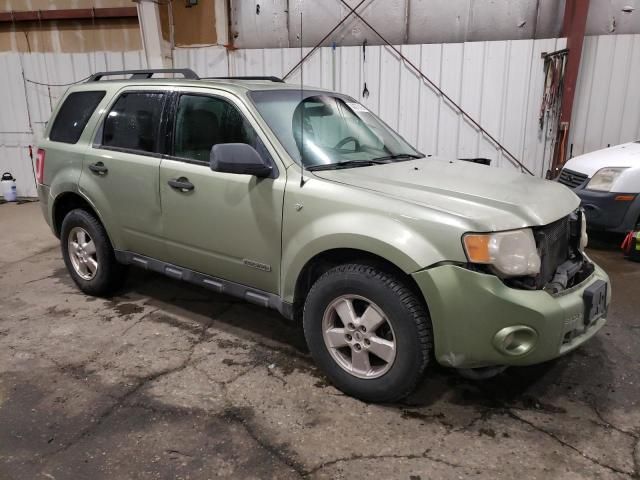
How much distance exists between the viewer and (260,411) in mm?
2861

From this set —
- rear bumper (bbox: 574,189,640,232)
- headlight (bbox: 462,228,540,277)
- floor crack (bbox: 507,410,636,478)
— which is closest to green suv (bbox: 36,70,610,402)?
headlight (bbox: 462,228,540,277)

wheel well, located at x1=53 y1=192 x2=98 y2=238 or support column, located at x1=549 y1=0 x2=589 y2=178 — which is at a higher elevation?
support column, located at x1=549 y1=0 x2=589 y2=178

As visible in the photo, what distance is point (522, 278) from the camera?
256cm

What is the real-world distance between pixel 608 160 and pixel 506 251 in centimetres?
384

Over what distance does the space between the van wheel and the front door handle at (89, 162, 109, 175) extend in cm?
42

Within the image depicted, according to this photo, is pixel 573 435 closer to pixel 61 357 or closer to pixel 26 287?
pixel 61 357

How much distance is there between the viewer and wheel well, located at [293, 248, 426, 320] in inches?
107

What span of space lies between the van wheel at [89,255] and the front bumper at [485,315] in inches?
110

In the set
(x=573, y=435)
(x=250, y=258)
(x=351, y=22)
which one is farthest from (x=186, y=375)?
(x=351, y=22)

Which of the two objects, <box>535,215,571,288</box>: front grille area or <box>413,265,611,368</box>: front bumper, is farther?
<box>535,215,571,288</box>: front grille area

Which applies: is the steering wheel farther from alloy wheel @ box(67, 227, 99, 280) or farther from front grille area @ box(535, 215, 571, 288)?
alloy wheel @ box(67, 227, 99, 280)

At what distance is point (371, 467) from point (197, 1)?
7.33 meters

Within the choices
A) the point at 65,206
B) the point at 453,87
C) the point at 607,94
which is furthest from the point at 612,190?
the point at 65,206

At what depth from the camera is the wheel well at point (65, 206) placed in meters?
4.37
